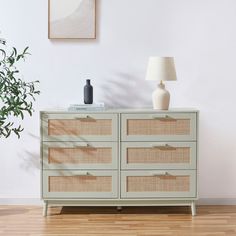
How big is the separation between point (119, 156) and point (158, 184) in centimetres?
39

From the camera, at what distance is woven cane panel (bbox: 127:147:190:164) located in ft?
14.0

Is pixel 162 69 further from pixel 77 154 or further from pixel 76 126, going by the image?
pixel 77 154

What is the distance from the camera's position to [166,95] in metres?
4.33

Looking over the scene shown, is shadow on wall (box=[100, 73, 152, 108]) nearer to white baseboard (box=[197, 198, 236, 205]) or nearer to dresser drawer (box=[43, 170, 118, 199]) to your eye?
dresser drawer (box=[43, 170, 118, 199])

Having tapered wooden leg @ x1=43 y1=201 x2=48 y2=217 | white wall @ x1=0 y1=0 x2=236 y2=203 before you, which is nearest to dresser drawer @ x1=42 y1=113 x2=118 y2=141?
white wall @ x1=0 y1=0 x2=236 y2=203

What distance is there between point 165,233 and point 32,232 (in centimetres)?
97

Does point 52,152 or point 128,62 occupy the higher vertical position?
point 128,62

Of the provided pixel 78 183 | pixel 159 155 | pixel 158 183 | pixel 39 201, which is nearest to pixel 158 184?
pixel 158 183

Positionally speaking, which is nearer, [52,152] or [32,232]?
[32,232]

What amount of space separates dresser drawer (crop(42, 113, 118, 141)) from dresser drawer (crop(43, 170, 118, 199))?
0.95ft

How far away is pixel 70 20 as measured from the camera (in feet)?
15.1

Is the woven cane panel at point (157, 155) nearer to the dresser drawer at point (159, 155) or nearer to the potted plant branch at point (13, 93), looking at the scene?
the dresser drawer at point (159, 155)

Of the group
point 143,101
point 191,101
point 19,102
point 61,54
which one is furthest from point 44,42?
point 191,101

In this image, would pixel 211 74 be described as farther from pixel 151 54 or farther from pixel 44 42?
pixel 44 42
